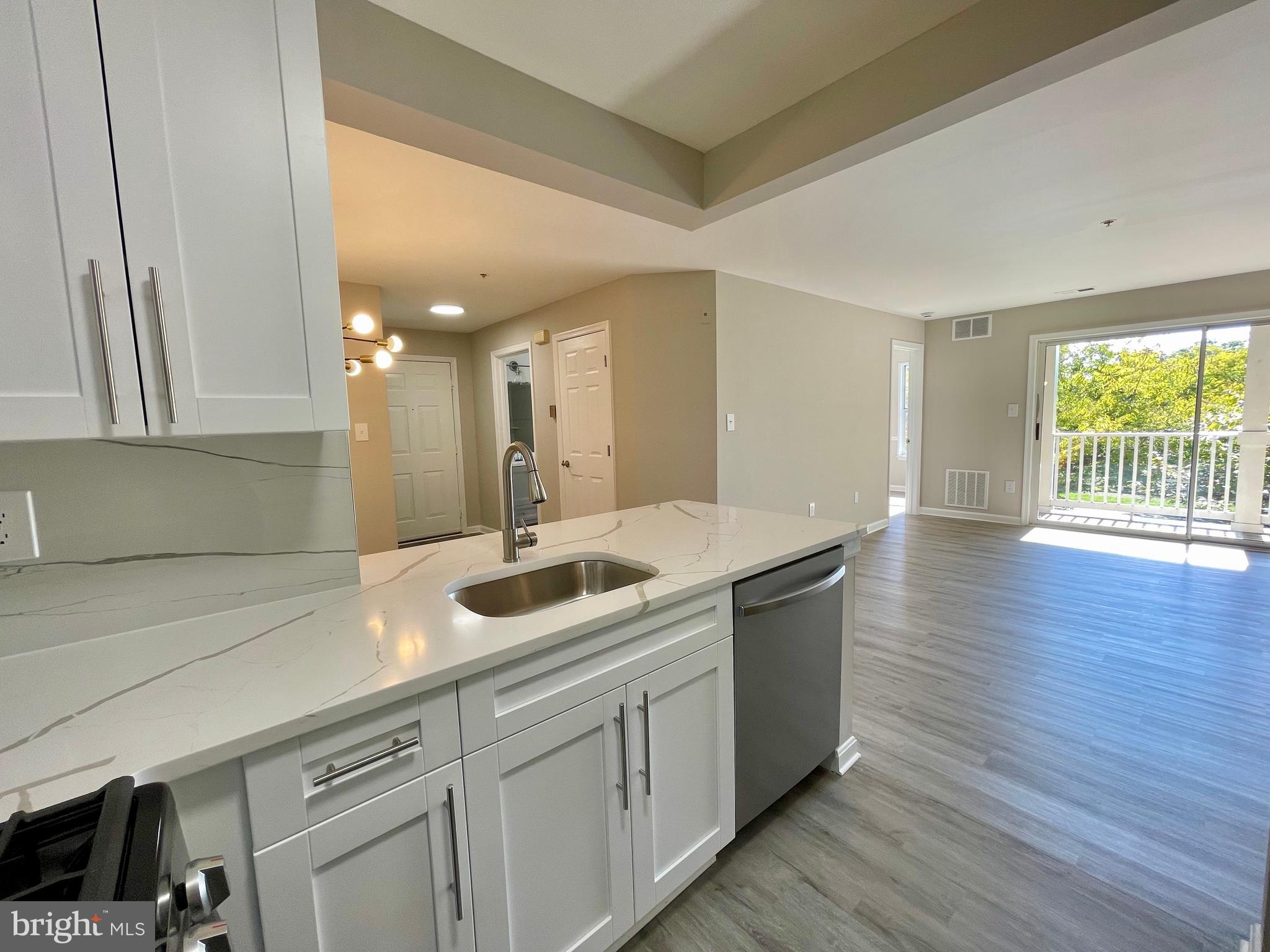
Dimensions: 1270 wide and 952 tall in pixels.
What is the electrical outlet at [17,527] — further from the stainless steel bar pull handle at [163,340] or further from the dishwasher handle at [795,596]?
the dishwasher handle at [795,596]

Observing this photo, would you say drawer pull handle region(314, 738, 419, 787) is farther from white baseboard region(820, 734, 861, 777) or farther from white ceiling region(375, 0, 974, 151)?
white ceiling region(375, 0, 974, 151)

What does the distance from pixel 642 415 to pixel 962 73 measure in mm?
2850

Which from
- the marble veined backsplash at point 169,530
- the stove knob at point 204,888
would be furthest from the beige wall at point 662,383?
the stove knob at point 204,888

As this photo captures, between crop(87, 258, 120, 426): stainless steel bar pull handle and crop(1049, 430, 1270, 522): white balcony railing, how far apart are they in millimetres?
7341

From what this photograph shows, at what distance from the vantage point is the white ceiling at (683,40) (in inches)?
58.9

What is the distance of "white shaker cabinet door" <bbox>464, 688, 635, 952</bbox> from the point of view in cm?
101

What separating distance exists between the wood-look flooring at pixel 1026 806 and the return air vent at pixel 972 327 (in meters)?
3.69

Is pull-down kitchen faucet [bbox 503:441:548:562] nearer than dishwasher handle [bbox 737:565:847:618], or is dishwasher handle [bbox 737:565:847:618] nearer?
dishwasher handle [bbox 737:565:847:618]

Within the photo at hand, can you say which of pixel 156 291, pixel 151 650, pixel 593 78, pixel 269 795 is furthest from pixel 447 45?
pixel 269 795

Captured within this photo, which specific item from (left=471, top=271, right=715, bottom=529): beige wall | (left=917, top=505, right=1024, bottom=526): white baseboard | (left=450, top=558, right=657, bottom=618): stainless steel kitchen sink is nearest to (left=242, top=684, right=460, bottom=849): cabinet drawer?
(left=450, top=558, right=657, bottom=618): stainless steel kitchen sink

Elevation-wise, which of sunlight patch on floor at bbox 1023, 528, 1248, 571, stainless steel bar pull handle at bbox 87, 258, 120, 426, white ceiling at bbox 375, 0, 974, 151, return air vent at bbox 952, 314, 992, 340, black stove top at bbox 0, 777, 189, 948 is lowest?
sunlight patch on floor at bbox 1023, 528, 1248, 571

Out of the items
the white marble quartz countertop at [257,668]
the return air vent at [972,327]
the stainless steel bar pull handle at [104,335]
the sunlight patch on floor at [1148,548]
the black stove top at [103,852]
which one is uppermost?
the return air vent at [972,327]

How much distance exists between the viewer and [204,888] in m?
0.54

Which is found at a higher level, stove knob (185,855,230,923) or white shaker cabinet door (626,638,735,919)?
stove knob (185,855,230,923)
